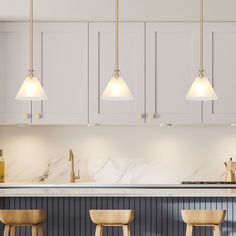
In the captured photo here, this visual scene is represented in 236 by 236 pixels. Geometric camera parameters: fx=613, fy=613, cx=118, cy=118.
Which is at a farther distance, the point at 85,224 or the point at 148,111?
the point at 148,111

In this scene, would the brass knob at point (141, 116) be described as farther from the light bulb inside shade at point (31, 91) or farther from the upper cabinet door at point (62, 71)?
the light bulb inside shade at point (31, 91)

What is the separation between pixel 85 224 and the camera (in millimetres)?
4453

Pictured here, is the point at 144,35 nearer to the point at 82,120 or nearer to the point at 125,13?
the point at 125,13

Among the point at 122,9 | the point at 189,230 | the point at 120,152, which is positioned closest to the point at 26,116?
the point at 120,152

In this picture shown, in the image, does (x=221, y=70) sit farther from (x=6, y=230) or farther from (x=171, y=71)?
(x=6, y=230)

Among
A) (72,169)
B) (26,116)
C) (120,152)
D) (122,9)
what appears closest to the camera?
(122,9)

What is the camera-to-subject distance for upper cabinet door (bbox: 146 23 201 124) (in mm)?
5633

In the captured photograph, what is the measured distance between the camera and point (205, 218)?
13.4 ft

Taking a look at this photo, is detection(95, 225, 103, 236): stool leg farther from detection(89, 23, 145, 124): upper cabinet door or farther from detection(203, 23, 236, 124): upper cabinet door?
detection(203, 23, 236, 124): upper cabinet door

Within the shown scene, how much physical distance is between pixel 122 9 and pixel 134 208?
1.88 m

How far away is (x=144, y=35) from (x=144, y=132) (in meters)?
0.98

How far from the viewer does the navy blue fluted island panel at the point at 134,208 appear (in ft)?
14.4

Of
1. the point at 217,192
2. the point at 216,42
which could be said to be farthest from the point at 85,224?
the point at 216,42

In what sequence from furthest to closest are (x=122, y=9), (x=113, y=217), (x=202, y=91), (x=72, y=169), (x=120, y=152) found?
(x=120, y=152) < (x=72, y=169) < (x=122, y=9) < (x=202, y=91) < (x=113, y=217)
